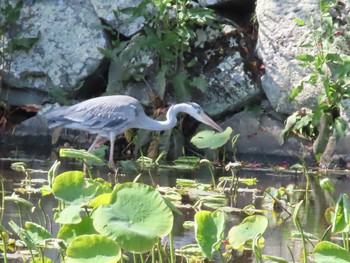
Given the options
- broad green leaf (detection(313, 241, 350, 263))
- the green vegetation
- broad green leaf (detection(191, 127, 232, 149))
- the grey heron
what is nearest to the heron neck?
the grey heron

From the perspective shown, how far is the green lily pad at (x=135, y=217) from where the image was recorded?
390cm

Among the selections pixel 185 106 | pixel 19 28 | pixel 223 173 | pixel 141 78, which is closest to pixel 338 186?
pixel 223 173

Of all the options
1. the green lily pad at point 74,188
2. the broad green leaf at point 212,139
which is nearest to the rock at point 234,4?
the broad green leaf at point 212,139

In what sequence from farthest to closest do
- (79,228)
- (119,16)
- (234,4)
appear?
(234,4) → (119,16) → (79,228)

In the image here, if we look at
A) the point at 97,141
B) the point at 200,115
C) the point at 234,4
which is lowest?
the point at 97,141

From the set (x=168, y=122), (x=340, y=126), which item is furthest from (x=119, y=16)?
(x=340, y=126)

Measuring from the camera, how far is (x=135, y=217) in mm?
3990

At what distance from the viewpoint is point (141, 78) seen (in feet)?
34.1

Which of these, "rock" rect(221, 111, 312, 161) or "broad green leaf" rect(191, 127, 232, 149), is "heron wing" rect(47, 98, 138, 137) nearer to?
"rock" rect(221, 111, 312, 161)

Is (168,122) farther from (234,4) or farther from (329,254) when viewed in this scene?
(329,254)

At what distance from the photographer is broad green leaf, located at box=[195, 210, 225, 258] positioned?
414 centimetres

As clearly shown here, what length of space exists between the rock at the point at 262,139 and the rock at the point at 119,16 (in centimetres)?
147

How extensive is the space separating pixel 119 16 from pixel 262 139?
197 cm

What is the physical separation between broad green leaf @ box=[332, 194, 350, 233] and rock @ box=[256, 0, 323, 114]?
230 inches
